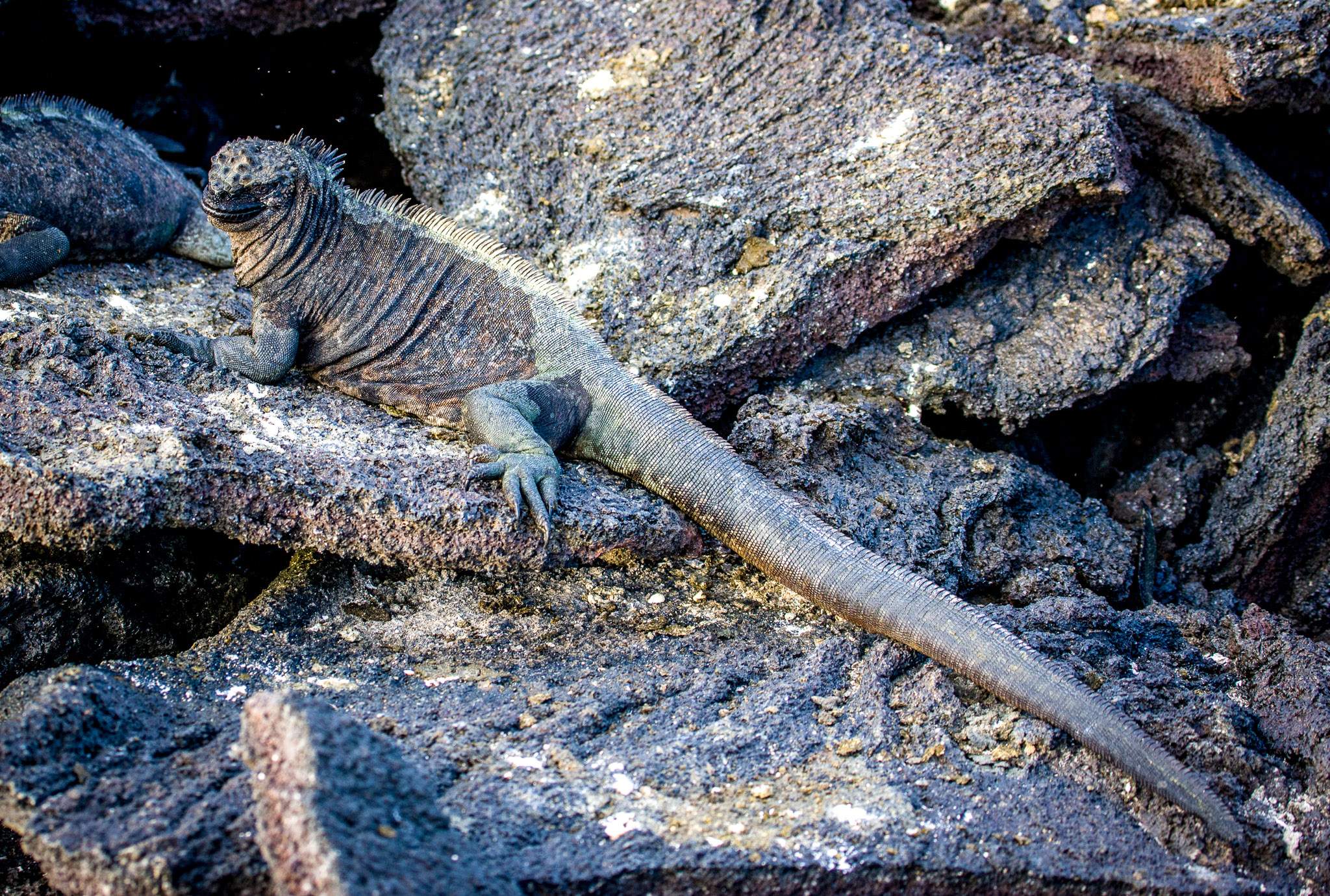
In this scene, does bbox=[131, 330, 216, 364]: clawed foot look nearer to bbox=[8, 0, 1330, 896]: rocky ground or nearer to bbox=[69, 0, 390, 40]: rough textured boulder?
bbox=[8, 0, 1330, 896]: rocky ground

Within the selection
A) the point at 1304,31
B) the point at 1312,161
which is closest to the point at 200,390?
the point at 1304,31

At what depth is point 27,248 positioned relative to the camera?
318cm

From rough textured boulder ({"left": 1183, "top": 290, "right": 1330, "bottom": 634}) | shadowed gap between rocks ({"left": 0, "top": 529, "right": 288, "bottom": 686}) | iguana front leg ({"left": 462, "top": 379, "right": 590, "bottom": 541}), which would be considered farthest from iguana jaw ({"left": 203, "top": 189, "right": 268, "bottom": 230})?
rough textured boulder ({"left": 1183, "top": 290, "right": 1330, "bottom": 634})

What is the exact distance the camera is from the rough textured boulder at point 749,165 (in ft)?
10.6

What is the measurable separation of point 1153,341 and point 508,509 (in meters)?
2.29

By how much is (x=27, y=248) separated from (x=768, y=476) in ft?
8.49

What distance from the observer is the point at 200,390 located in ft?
9.34

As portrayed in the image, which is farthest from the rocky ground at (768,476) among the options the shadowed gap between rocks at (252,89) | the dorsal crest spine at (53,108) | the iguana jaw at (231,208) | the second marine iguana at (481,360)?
the dorsal crest spine at (53,108)

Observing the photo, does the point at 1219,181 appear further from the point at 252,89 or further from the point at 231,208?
the point at 252,89

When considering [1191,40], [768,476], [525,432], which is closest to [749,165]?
[768,476]

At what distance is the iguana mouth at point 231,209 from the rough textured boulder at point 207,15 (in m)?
1.83

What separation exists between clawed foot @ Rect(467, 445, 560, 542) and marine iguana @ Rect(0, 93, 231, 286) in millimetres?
1798

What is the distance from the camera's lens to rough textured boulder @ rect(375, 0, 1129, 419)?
3244 millimetres

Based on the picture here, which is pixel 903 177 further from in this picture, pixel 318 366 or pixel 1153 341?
pixel 318 366
